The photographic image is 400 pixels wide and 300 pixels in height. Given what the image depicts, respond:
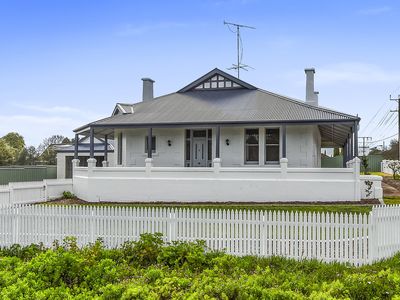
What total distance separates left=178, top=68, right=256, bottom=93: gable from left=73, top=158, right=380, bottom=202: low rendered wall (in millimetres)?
7643

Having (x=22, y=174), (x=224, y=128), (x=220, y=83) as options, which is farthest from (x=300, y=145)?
(x=22, y=174)

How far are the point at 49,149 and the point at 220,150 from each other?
158 ft

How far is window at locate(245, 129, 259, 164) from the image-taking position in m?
22.0

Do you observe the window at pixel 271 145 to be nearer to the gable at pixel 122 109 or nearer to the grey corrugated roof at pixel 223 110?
the grey corrugated roof at pixel 223 110

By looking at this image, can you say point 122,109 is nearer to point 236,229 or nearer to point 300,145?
point 300,145

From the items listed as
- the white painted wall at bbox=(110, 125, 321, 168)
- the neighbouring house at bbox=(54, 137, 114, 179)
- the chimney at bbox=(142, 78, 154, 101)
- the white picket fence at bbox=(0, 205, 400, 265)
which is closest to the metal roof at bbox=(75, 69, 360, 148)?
the white painted wall at bbox=(110, 125, 321, 168)

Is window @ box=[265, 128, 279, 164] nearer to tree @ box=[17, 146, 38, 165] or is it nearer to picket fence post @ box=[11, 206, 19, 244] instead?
picket fence post @ box=[11, 206, 19, 244]

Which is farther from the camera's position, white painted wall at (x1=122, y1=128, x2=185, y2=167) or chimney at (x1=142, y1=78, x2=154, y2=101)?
chimney at (x1=142, y1=78, x2=154, y2=101)

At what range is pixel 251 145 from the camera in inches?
870

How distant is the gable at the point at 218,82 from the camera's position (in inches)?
994

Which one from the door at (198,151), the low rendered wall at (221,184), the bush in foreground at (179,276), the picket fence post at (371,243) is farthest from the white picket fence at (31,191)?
the picket fence post at (371,243)

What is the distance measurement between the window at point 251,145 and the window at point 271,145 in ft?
1.67

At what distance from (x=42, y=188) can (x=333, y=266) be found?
15.1 m

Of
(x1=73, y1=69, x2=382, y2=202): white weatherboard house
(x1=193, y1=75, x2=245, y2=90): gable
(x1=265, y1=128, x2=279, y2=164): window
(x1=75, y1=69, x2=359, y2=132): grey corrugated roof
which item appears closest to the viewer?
(x1=73, y1=69, x2=382, y2=202): white weatherboard house
